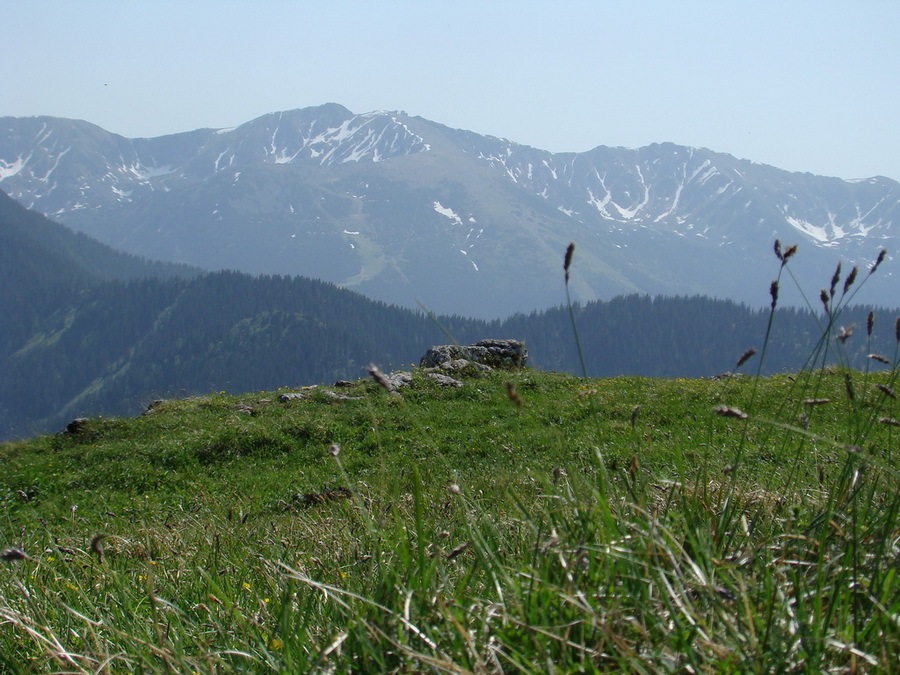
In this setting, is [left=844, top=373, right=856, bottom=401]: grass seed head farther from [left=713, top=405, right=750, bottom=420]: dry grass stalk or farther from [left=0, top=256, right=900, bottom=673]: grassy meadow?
[left=713, top=405, right=750, bottom=420]: dry grass stalk

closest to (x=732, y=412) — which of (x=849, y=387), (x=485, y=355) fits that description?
(x=849, y=387)

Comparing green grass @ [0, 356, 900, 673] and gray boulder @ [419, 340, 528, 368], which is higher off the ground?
green grass @ [0, 356, 900, 673]

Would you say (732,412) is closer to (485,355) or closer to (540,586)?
(540,586)

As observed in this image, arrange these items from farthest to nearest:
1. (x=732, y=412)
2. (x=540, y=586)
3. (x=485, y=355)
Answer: (x=485, y=355), (x=540, y=586), (x=732, y=412)

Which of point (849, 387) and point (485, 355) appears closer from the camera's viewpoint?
point (849, 387)

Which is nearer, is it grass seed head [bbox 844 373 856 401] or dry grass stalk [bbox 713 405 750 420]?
dry grass stalk [bbox 713 405 750 420]

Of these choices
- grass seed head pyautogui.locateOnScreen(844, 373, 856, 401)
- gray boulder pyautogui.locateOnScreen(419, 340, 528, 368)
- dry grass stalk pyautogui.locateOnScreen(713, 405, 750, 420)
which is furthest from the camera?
gray boulder pyautogui.locateOnScreen(419, 340, 528, 368)

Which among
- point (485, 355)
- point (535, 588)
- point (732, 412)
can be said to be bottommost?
point (485, 355)

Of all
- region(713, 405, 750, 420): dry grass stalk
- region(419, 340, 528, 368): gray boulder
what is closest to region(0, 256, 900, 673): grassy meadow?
region(713, 405, 750, 420): dry grass stalk

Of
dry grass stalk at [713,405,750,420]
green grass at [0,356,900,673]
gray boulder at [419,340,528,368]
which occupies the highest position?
dry grass stalk at [713,405,750,420]

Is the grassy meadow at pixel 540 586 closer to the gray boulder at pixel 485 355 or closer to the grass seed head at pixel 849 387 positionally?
the grass seed head at pixel 849 387

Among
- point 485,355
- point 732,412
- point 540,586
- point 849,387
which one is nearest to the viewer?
point 732,412

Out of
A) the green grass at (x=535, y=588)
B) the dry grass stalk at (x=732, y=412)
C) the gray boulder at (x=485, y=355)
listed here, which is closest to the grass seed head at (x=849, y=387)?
the green grass at (x=535, y=588)

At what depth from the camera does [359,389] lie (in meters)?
24.1
